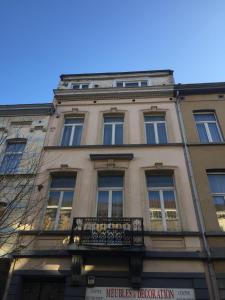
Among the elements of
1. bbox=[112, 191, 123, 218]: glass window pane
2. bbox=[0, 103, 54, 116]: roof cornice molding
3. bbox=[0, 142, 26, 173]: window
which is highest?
bbox=[0, 103, 54, 116]: roof cornice molding

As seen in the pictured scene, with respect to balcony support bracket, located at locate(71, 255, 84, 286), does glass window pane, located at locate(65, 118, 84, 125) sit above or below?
above

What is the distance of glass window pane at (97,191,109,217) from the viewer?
10.4 meters

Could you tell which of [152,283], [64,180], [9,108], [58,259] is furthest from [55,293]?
[9,108]

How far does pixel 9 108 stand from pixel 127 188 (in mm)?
8105

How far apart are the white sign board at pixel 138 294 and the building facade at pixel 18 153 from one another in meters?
3.04

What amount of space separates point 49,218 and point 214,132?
329 inches

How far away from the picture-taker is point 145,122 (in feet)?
45.2

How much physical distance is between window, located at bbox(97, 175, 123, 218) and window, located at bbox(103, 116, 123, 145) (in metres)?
2.12

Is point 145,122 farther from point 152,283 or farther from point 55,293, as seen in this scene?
point 55,293

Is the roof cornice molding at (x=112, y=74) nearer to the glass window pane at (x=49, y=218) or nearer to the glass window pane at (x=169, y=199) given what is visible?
the glass window pane at (x=169, y=199)

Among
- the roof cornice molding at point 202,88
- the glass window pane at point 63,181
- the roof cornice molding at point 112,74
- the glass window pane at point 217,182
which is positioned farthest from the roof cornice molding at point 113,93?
the glass window pane at point 217,182

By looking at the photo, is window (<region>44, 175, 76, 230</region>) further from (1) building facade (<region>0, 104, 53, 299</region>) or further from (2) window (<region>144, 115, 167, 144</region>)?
(2) window (<region>144, 115, 167, 144</region>)

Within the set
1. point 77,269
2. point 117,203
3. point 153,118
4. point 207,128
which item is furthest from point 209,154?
point 77,269

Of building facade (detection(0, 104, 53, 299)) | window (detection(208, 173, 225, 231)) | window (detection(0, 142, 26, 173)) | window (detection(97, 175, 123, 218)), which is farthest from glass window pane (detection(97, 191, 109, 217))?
window (detection(208, 173, 225, 231))
